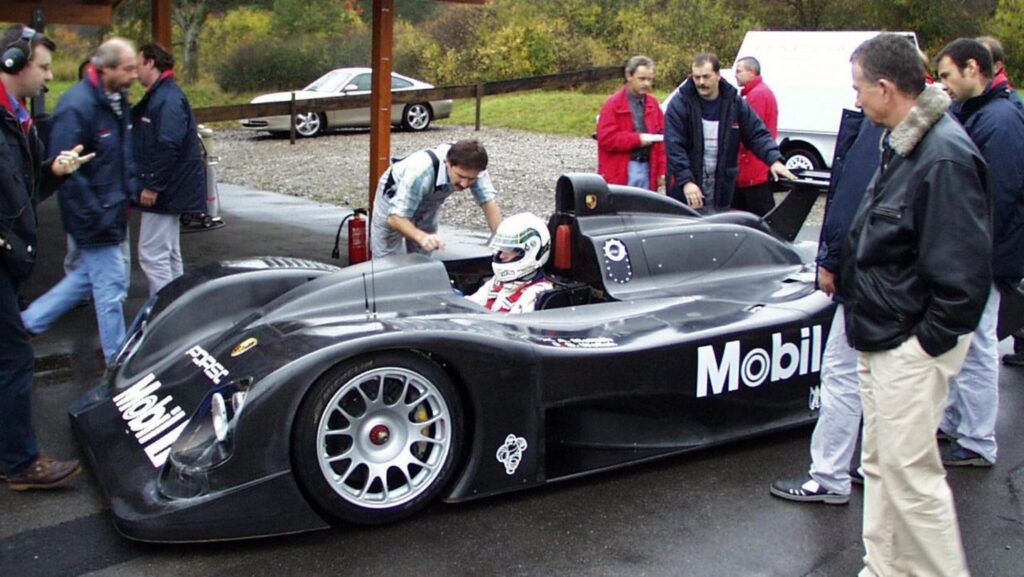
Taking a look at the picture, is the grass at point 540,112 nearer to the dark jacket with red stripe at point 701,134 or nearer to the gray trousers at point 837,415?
the dark jacket with red stripe at point 701,134

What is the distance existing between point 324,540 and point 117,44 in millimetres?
3033

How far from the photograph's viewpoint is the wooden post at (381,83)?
926 cm

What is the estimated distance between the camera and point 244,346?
4008 mm

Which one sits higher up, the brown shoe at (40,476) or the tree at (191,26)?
the tree at (191,26)

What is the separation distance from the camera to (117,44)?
5.34 metres

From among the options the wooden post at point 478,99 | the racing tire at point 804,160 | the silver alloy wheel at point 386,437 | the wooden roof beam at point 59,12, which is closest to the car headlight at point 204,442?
the silver alloy wheel at point 386,437

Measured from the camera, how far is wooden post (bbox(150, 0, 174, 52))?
10.6 metres

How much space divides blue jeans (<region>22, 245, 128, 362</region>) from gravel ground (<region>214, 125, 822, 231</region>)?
638cm

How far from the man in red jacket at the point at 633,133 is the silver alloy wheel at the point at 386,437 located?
14.1 feet

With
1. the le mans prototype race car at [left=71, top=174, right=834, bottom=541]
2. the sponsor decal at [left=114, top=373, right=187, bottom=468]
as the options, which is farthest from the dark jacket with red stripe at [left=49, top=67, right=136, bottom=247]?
Result: the sponsor decal at [left=114, top=373, right=187, bottom=468]

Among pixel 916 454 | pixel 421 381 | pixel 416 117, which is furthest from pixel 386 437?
pixel 416 117

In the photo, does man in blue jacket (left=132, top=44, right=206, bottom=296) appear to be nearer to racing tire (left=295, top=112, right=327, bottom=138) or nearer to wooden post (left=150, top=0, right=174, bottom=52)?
wooden post (left=150, top=0, right=174, bottom=52)

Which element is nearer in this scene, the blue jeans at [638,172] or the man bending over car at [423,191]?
the man bending over car at [423,191]

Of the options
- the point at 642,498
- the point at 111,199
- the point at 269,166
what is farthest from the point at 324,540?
the point at 269,166
